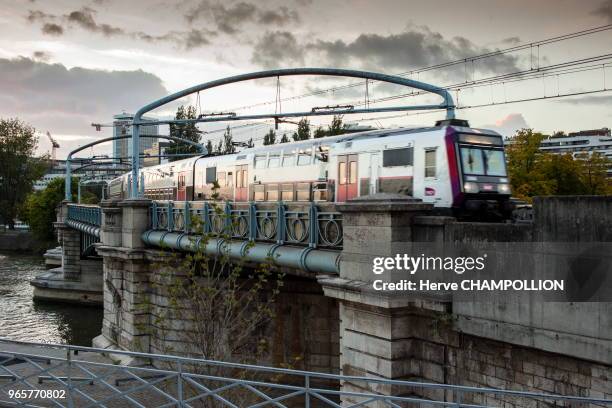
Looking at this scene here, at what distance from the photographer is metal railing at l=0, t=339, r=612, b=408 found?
9263 mm

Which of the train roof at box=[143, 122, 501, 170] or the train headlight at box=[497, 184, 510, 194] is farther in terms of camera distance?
the train headlight at box=[497, 184, 510, 194]

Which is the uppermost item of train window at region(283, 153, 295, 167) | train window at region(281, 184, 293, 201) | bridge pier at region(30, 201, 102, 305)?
train window at region(283, 153, 295, 167)

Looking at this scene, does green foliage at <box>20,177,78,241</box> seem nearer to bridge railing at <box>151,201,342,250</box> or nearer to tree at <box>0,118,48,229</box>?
tree at <box>0,118,48,229</box>

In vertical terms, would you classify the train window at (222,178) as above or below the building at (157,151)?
below

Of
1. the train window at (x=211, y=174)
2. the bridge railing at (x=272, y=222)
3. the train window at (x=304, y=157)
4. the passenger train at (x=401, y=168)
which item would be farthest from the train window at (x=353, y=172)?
the train window at (x=211, y=174)

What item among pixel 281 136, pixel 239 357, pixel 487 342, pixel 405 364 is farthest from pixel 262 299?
pixel 281 136

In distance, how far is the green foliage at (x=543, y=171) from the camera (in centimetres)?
4834

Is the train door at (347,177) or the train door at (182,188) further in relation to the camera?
the train door at (182,188)

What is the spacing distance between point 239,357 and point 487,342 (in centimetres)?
1357

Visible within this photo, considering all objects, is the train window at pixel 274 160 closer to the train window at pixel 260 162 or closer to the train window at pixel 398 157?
the train window at pixel 260 162

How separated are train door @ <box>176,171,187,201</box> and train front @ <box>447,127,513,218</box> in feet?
63.0

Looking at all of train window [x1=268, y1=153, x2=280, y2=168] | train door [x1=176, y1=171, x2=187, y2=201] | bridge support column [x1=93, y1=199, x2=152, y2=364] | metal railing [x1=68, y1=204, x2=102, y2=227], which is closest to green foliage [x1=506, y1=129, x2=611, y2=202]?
train door [x1=176, y1=171, x2=187, y2=201]

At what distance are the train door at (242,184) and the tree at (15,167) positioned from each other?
309 feet

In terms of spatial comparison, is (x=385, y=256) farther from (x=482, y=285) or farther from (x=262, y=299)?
(x=262, y=299)
